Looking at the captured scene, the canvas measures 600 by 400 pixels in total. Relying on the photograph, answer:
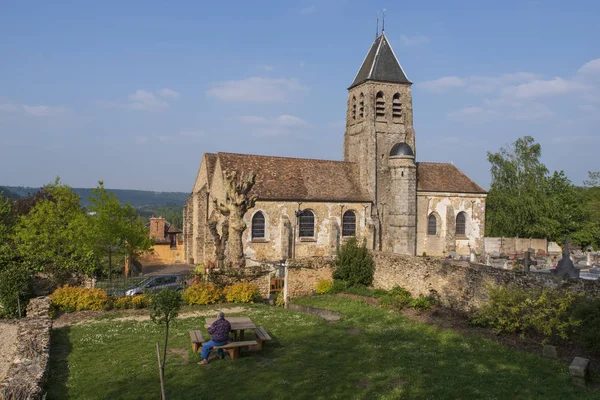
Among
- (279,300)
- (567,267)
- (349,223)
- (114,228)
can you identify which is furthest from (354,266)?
(114,228)

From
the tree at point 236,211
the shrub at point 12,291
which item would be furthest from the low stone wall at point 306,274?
the shrub at point 12,291

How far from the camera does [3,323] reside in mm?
15430

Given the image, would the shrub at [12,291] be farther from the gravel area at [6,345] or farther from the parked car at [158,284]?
the parked car at [158,284]

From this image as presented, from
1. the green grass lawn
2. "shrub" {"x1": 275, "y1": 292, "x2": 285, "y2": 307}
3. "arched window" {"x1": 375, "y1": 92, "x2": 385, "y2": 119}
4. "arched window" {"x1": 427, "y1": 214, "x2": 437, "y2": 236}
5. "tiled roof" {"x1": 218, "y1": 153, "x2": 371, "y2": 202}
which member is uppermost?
"arched window" {"x1": 375, "y1": 92, "x2": 385, "y2": 119}

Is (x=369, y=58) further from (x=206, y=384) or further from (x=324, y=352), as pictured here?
(x=206, y=384)

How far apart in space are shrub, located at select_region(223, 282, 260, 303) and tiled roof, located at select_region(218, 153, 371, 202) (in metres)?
12.3

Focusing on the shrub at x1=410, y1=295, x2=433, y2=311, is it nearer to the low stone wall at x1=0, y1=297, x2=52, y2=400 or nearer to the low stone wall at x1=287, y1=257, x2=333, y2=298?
the low stone wall at x1=287, y1=257, x2=333, y2=298

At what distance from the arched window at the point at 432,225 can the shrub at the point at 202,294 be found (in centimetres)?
2327

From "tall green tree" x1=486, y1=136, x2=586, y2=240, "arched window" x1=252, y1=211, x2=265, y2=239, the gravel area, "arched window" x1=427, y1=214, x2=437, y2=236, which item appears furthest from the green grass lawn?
"tall green tree" x1=486, y1=136, x2=586, y2=240

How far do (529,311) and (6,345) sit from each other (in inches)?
589

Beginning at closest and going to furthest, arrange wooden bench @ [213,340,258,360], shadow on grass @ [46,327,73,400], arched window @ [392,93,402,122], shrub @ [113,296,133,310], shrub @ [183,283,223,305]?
shadow on grass @ [46,327,73,400]
wooden bench @ [213,340,258,360]
shrub @ [113,296,133,310]
shrub @ [183,283,223,305]
arched window @ [392,93,402,122]

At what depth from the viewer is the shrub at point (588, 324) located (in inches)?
420

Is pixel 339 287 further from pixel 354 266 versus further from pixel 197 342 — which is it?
pixel 197 342

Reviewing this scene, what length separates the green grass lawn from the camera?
9312 mm
